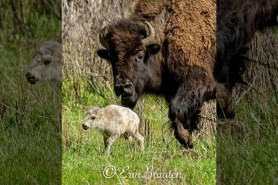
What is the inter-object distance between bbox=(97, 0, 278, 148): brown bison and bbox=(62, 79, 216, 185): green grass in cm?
20

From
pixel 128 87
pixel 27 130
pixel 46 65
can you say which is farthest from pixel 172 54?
pixel 46 65

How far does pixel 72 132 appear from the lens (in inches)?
374

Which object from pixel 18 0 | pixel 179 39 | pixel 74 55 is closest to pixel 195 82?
pixel 179 39

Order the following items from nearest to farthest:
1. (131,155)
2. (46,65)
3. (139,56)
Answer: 1. (131,155)
2. (139,56)
3. (46,65)

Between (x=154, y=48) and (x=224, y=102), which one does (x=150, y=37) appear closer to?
(x=154, y=48)

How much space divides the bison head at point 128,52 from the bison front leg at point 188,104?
36cm

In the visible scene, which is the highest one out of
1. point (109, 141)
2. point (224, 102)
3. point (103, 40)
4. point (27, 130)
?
point (103, 40)

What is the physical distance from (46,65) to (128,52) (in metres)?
2.35

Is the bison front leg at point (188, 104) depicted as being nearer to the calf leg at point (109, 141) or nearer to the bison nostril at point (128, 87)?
the bison nostril at point (128, 87)

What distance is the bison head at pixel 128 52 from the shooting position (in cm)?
977

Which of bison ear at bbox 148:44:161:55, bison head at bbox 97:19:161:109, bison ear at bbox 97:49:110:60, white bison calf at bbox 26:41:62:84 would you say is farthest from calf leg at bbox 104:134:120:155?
white bison calf at bbox 26:41:62:84

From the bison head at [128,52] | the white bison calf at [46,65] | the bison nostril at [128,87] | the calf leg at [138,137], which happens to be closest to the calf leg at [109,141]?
the calf leg at [138,137]

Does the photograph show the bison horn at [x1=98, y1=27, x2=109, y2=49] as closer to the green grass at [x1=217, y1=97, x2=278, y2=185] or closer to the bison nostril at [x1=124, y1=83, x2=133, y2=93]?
the bison nostril at [x1=124, y1=83, x2=133, y2=93]

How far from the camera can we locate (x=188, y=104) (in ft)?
32.4
